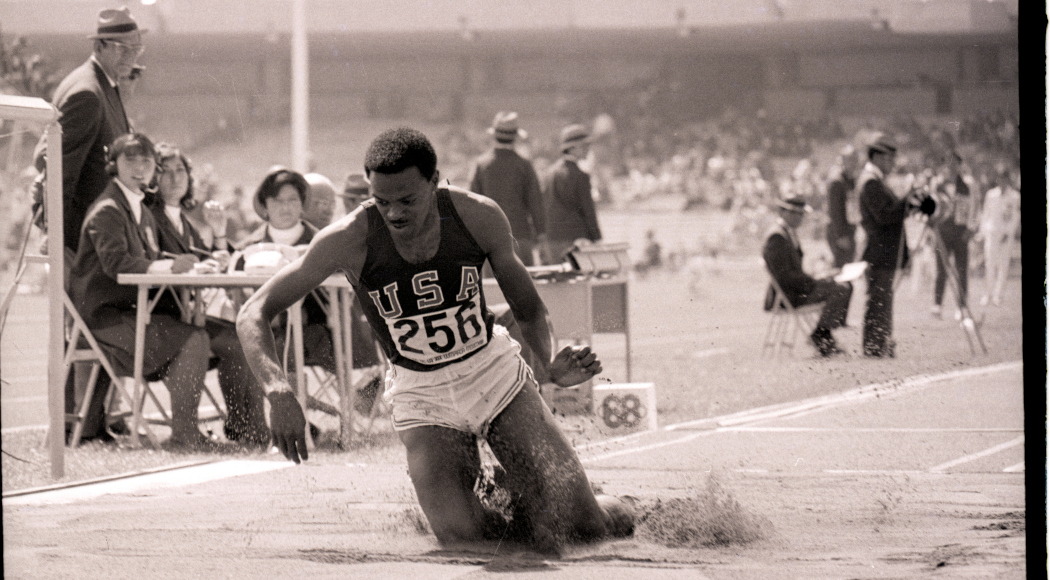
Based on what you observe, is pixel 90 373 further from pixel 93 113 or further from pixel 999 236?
pixel 999 236

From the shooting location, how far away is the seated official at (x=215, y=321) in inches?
297

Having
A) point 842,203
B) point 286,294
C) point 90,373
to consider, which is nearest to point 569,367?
point 286,294

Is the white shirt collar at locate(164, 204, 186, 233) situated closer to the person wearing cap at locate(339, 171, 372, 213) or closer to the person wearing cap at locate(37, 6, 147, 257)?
the person wearing cap at locate(37, 6, 147, 257)

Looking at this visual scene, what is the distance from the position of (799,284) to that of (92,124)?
272 inches

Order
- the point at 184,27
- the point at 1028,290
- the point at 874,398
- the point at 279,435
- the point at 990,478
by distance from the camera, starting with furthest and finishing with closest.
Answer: the point at 184,27, the point at 874,398, the point at 990,478, the point at 279,435, the point at 1028,290

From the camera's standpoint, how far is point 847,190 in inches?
529

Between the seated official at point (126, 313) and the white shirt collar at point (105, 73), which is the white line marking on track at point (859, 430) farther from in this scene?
the white shirt collar at point (105, 73)

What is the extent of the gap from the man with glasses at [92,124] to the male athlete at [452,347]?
3.37m

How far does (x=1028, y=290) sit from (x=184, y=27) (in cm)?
2633

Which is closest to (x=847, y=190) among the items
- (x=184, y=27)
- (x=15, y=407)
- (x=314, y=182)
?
(x=314, y=182)

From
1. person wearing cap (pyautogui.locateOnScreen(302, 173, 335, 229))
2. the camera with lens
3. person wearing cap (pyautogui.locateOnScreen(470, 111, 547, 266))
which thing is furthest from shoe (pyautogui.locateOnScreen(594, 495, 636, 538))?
the camera with lens

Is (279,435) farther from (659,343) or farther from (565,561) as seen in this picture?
(659,343)

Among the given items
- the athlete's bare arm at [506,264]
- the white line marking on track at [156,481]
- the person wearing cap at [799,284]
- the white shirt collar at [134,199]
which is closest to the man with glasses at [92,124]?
the white shirt collar at [134,199]

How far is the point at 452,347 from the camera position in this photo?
16.1 ft
